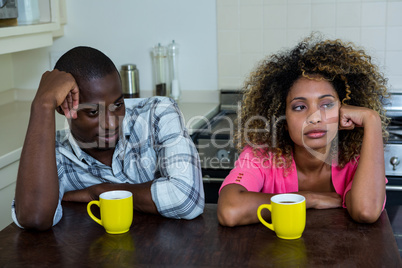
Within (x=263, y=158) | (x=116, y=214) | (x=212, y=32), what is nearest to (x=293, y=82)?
(x=263, y=158)

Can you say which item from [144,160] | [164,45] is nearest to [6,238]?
[144,160]

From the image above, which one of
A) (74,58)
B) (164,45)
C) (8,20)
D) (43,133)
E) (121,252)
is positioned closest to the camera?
(121,252)

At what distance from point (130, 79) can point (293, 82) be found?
1.34m

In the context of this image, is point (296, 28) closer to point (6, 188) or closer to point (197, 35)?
point (197, 35)

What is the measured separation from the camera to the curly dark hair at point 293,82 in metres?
1.50

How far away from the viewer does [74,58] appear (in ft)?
4.73

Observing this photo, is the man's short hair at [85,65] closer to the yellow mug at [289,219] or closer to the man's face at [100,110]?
the man's face at [100,110]

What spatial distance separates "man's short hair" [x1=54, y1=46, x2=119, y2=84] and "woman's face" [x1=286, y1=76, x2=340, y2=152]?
1.78 ft

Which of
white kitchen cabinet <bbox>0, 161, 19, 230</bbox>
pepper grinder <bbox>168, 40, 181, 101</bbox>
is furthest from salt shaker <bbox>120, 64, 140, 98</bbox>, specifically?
white kitchen cabinet <bbox>0, 161, 19, 230</bbox>

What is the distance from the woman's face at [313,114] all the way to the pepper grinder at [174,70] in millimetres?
1222

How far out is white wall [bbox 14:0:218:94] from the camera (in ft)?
8.72

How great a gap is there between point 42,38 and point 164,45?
2.09 ft

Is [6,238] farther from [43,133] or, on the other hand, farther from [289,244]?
[289,244]

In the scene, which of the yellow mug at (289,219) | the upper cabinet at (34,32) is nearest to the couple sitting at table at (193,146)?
the yellow mug at (289,219)
